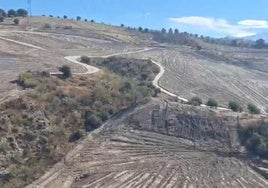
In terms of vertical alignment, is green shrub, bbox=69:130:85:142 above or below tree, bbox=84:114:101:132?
below

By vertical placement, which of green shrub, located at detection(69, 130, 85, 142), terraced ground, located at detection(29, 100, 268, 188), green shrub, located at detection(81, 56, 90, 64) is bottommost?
terraced ground, located at detection(29, 100, 268, 188)

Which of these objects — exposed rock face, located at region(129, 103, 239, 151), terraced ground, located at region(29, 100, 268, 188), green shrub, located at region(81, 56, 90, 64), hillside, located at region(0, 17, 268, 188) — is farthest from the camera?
green shrub, located at region(81, 56, 90, 64)

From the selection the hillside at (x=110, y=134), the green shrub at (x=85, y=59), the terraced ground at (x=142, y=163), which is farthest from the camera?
the green shrub at (x=85, y=59)

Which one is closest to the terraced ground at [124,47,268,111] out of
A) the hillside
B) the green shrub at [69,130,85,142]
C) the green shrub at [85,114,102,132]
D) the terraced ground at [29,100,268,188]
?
the hillside

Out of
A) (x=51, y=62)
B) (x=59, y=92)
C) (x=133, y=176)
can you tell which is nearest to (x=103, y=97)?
(x=59, y=92)

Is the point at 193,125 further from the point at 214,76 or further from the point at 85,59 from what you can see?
the point at 214,76

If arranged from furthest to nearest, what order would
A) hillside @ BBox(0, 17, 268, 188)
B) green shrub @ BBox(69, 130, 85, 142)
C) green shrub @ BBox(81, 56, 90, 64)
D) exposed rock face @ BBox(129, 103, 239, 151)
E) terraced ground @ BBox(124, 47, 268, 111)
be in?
green shrub @ BBox(81, 56, 90, 64)
terraced ground @ BBox(124, 47, 268, 111)
exposed rock face @ BBox(129, 103, 239, 151)
green shrub @ BBox(69, 130, 85, 142)
hillside @ BBox(0, 17, 268, 188)

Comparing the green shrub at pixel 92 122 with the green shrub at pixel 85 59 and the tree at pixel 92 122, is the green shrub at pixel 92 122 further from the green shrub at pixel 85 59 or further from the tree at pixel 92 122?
the green shrub at pixel 85 59

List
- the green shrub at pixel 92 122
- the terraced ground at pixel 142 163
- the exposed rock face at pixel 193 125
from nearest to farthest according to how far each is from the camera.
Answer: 1. the terraced ground at pixel 142 163
2. the exposed rock face at pixel 193 125
3. the green shrub at pixel 92 122

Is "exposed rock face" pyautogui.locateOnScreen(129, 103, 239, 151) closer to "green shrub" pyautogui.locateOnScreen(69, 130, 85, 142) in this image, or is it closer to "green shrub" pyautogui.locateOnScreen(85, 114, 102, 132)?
"green shrub" pyautogui.locateOnScreen(85, 114, 102, 132)

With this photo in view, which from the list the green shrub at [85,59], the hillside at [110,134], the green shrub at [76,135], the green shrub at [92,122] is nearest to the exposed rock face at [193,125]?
the hillside at [110,134]
